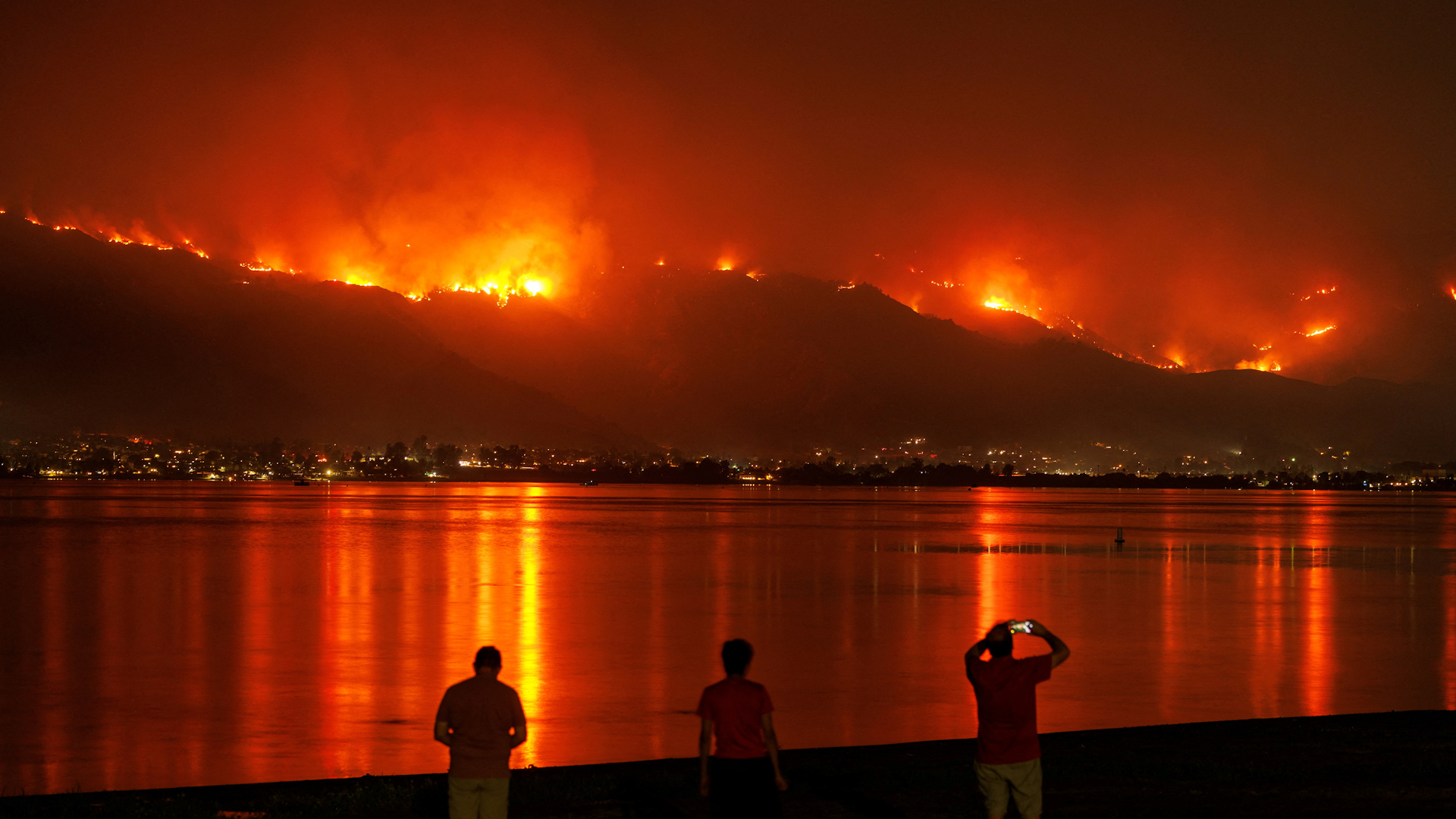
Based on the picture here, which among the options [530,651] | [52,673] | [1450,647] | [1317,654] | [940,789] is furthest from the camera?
[1450,647]

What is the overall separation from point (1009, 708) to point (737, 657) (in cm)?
188

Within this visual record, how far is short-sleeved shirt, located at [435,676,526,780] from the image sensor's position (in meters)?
9.13

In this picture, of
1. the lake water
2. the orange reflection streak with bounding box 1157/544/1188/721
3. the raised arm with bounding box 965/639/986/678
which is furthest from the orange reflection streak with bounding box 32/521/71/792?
the orange reflection streak with bounding box 1157/544/1188/721

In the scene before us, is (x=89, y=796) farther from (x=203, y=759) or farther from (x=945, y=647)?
(x=945, y=647)

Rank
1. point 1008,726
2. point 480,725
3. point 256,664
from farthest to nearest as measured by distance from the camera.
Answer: point 256,664 < point 1008,726 < point 480,725

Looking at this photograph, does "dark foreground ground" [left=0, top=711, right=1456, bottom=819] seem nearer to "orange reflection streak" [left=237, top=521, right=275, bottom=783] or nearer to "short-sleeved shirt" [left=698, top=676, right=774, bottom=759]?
"short-sleeved shirt" [left=698, top=676, right=774, bottom=759]

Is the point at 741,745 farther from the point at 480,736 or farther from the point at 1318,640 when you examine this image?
the point at 1318,640

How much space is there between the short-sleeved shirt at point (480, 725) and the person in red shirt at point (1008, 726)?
10.1 ft

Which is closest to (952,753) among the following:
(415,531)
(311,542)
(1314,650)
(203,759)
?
(203,759)

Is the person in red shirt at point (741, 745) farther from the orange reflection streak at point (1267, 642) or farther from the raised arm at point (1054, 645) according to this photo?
the orange reflection streak at point (1267, 642)

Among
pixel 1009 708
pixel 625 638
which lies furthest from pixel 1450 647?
pixel 1009 708

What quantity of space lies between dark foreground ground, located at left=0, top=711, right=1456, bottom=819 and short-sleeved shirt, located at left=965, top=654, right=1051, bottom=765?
2190mm

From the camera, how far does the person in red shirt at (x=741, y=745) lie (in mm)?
8812

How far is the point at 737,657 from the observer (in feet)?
28.9
